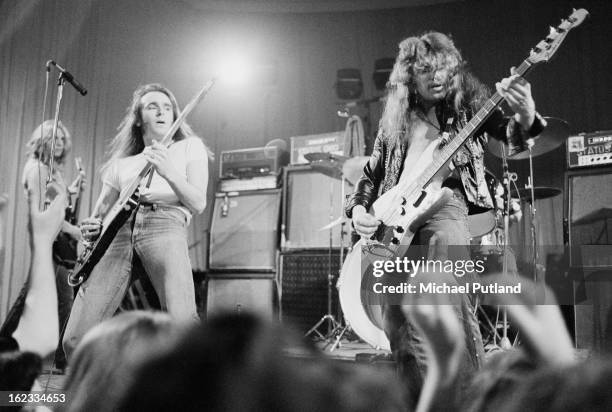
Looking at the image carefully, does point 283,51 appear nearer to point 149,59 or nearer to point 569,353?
point 149,59

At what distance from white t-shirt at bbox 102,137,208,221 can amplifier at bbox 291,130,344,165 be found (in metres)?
3.41

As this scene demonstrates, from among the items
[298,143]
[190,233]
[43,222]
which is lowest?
[43,222]

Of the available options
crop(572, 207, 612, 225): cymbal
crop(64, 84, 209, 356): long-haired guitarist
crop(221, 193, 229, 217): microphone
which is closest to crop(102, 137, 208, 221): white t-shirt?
crop(64, 84, 209, 356): long-haired guitarist

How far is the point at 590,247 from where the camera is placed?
187 inches

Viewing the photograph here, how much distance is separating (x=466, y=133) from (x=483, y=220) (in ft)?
3.11

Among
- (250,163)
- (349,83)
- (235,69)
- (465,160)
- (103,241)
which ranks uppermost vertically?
(235,69)

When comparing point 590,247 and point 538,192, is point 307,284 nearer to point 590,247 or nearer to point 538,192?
point 538,192

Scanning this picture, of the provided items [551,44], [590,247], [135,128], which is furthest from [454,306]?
[590,247]

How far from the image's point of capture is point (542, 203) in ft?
20.7

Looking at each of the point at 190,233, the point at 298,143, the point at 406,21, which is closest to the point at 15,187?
the point at 190,233

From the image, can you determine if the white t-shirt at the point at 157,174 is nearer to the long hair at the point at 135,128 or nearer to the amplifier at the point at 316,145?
the long hair at the point at 135,128

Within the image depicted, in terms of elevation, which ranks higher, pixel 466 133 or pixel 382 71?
pixel 382 71

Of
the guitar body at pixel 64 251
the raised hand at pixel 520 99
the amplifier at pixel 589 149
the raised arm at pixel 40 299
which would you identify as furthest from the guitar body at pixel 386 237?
the amplifier at pixel 589 149

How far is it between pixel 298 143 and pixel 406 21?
2335 millimetres
